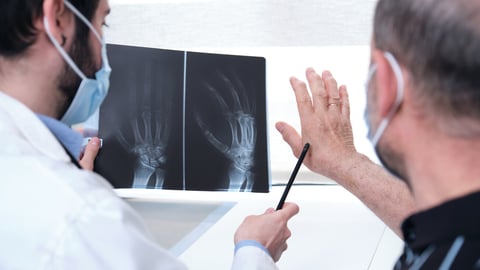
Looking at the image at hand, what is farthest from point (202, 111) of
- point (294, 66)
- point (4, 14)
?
point (4, 14)

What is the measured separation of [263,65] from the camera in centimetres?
154

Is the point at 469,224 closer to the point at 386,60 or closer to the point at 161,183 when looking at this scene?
the point at 386,60

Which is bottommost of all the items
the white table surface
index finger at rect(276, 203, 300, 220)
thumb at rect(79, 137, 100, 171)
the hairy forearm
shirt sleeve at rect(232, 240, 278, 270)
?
the white table surface

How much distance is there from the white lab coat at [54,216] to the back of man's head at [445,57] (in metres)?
0.44

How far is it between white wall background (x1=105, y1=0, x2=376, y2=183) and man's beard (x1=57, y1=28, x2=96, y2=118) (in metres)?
0.95

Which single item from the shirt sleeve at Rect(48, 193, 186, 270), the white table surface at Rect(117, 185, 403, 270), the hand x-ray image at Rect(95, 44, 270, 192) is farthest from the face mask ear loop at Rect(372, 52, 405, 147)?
the hand x-ray image at Rect(95, 44, 270, 192)

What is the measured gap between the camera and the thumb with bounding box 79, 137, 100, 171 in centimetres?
147

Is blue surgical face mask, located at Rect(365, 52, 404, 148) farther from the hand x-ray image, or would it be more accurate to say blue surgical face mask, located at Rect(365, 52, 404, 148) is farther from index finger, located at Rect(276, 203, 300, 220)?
the hand x-ray image

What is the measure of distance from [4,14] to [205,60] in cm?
68

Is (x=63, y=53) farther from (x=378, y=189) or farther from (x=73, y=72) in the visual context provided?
(x=378, y=189)

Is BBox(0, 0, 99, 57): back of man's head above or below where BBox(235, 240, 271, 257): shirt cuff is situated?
above

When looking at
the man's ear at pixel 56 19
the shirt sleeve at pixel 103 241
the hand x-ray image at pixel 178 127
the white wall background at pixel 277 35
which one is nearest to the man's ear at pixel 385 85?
the shirt sleeve at pixel 103 241

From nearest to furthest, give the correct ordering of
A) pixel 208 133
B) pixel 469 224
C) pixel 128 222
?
pixel 469 224 < pixel 128 222 < pixel 208 133

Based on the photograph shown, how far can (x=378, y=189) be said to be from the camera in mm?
1327
